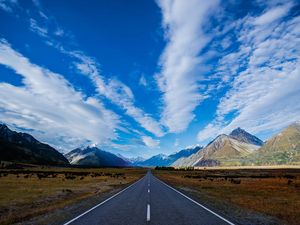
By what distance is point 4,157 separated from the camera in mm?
197125

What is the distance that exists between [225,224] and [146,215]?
3987 millimetres

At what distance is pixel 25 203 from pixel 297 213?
→ 17.9 meters

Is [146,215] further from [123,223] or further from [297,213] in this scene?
[297,213]

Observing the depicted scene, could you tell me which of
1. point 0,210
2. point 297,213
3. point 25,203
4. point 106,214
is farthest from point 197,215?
point 25,203

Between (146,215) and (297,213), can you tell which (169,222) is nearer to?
(146,215)

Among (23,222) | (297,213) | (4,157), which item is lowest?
(23,222)

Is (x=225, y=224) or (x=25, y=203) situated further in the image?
(x=25, y=203)

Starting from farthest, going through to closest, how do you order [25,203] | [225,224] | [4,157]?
1. [4,157]
2. [25,203]
3. [225,224]

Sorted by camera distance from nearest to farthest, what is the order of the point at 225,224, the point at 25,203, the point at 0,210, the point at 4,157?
the point at 225,224, the point at 0,210, the point at 25,203, the point at 4,157

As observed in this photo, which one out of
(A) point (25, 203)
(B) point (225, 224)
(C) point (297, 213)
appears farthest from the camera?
(A) point (25, 203)

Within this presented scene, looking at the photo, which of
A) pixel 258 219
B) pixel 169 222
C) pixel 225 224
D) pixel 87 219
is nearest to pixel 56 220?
pixel 87 219

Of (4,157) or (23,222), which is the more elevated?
(4,157)

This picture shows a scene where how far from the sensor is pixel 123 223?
1124cm

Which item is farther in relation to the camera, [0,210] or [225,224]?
[0,210]
